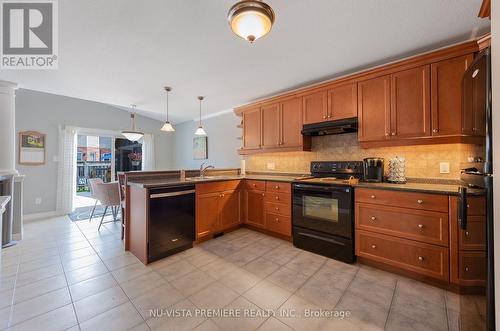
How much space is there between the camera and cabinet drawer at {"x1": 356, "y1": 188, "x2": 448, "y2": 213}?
1845 millimetres

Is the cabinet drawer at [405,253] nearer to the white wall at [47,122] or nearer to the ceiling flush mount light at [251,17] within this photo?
the ceiling flush mount light at [251,17]

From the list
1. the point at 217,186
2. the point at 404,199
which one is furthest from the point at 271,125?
the point at 404,199

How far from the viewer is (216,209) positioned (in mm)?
3082

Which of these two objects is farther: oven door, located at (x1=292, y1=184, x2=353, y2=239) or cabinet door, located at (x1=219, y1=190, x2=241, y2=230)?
cabinet door, located at (x1=219, y1=190, x2=241, y2=230)

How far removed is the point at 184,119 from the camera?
595 cm

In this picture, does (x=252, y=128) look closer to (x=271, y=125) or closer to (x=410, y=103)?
(x=271, y=125)

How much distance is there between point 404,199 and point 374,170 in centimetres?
59

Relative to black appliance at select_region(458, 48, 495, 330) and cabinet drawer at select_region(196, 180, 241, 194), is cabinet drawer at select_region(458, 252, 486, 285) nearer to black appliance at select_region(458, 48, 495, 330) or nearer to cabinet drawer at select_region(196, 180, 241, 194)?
black appliance at select_region(458, 48, 495, 330)

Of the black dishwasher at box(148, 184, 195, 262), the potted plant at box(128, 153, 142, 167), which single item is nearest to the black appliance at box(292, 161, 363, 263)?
the black dishwasher at box(148, 184, 195, 262)

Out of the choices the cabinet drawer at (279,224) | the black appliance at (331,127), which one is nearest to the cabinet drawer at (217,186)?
the cabinet drawer at (279,224)

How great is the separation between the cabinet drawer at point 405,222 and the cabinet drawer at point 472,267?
6.4 inches

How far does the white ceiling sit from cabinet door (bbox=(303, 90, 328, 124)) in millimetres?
275

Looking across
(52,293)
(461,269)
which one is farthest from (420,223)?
(52,293)

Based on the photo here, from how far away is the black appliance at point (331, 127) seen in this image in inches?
103
